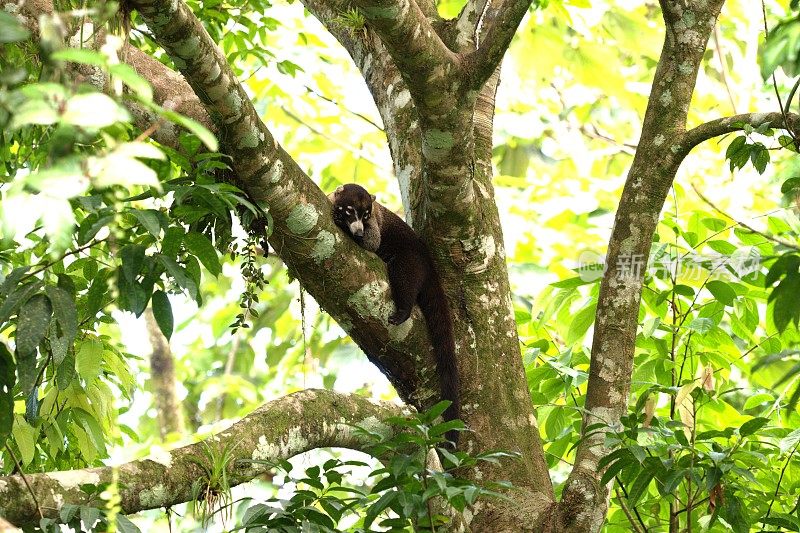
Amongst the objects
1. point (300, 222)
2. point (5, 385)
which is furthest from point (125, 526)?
point (300, 222)

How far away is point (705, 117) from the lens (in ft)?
22.8

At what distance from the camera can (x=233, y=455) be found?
2262 millimetres

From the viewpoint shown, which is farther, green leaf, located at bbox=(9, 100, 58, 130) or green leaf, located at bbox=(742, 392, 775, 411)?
green leaf, located at bbox=(742, 392, 775, 411)

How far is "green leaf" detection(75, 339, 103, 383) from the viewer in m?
2.27

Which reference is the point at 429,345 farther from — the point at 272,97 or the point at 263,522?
the point at 272,97

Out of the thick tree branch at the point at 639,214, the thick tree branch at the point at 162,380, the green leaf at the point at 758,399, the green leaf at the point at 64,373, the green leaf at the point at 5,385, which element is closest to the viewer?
the green leaf at the point at 5,385

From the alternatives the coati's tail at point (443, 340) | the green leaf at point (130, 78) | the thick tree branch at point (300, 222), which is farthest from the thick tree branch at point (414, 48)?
the green leaf at point (130, 78)

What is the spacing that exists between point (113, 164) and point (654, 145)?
76.7 inches

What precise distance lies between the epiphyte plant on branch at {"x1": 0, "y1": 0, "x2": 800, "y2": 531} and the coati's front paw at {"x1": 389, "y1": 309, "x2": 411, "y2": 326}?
0.07 feet

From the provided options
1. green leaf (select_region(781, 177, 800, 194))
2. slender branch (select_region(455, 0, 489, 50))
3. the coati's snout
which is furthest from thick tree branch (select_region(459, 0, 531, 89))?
the coati's snout

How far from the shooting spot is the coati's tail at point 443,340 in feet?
8.70

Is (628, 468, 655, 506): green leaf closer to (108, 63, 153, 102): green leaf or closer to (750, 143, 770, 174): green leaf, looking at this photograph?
(750, 143, 770, 174): green leaf

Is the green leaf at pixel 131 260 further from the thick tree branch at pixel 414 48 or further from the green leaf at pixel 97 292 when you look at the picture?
the thick tree branch at pixel 414 48

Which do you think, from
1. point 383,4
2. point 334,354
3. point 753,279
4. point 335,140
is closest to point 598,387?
point 753,279
